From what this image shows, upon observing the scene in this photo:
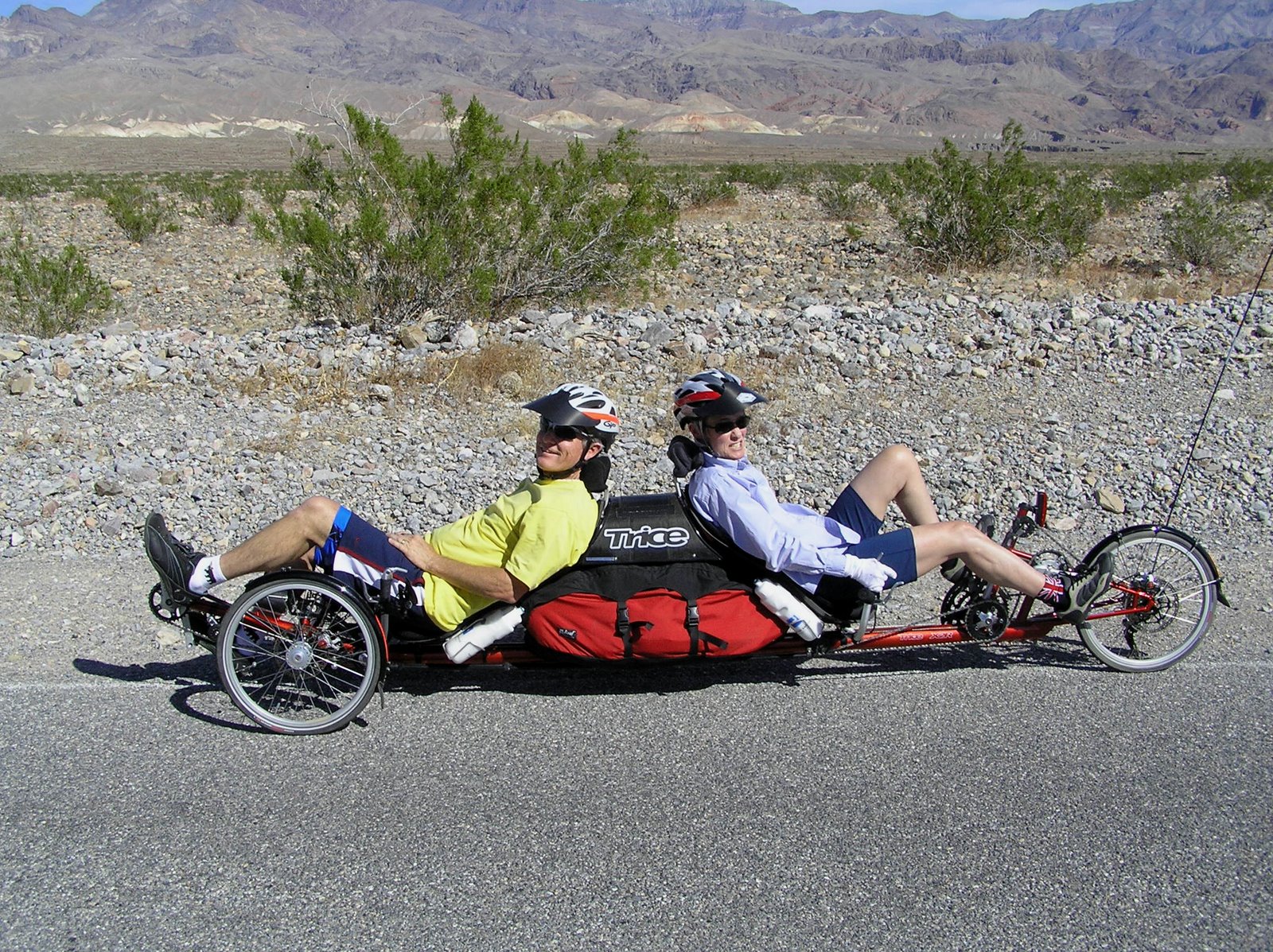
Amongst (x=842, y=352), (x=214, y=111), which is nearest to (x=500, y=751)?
(x=842, y=352)

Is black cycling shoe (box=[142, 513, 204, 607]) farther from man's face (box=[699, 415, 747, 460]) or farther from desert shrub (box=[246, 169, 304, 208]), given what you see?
desert shrub (box=[246, 169, 304, 208])

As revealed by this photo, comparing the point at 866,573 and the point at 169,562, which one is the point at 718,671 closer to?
the point at 866,573

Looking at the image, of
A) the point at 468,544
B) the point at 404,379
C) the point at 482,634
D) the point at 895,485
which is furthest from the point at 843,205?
the point at 482,634

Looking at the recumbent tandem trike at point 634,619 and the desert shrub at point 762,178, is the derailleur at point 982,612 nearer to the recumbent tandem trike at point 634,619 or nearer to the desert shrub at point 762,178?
the recumbent tandem trike at point 634,619

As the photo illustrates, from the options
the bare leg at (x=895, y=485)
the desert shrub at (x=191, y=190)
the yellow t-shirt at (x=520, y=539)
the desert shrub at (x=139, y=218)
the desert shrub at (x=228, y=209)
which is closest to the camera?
the yellow t-shirt at (x=520, y=539)

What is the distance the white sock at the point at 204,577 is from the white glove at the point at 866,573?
2.66 meters

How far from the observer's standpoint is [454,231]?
39.5 ft

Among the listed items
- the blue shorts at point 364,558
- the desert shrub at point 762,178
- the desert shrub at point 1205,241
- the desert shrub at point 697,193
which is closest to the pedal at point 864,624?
the blue shorts at point 364,558

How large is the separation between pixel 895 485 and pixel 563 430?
1.64 metres

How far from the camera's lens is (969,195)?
15.4m

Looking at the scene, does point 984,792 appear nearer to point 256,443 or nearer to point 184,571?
point 184,571

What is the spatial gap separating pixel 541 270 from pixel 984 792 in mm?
10166

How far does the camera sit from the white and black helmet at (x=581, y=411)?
14.2 feet

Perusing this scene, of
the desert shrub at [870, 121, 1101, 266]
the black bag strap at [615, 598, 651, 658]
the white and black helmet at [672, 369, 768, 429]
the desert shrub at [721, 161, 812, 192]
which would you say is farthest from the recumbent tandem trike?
the desert shrub at [721, 161, 812, 192]
